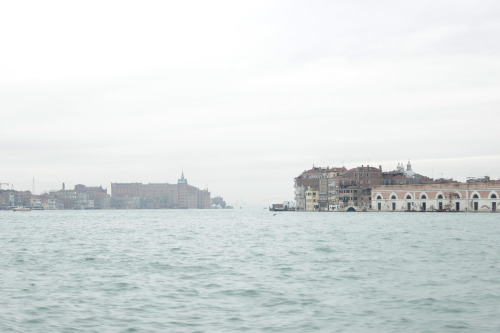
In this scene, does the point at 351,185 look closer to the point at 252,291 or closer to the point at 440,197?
the point at 440,197

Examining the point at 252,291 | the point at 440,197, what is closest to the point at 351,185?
the point at 440,197

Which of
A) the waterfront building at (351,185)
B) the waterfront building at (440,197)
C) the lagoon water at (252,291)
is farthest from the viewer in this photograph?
the waterfront building at (351,185)

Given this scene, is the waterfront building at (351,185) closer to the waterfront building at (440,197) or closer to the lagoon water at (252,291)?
the waterfront building at (440,197)

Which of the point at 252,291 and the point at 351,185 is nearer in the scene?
the point at 252,291

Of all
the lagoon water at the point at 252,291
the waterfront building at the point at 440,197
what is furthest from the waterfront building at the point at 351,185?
the lagoon water at the point at 252,291

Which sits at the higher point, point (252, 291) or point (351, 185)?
point (351, 185)

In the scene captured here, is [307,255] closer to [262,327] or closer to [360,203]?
[262,327]

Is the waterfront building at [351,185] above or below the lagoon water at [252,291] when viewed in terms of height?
above

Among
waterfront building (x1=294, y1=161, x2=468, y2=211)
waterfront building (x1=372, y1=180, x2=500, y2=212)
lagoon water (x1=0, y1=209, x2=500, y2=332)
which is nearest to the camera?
lagoon water (x1=0, y1=209, x2=500, y2=332)

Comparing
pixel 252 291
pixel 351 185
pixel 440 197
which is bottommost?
pixel 252 291

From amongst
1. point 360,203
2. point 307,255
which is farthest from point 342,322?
point 360,203

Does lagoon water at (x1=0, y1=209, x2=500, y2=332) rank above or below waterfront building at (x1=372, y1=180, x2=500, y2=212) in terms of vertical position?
below

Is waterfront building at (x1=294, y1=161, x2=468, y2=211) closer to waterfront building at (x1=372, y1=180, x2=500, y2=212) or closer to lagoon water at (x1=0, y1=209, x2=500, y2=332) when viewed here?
waterfront building at (x1=372, y1=180, x2=500, y2=212)

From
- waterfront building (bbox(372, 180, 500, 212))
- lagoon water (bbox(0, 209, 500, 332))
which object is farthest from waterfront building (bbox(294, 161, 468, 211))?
lagoon water (bbox(0, 209, 500, 332))
